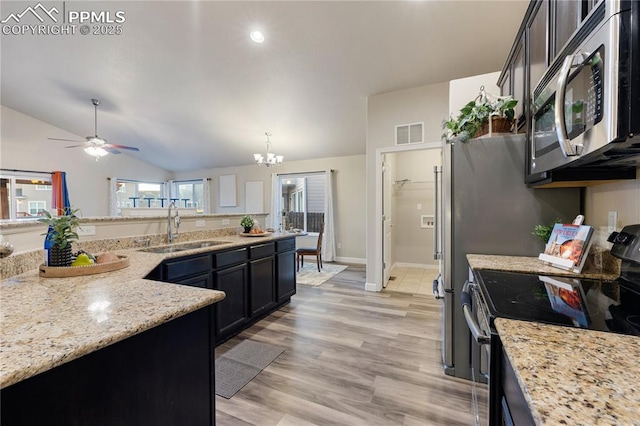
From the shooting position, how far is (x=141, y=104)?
459 cm

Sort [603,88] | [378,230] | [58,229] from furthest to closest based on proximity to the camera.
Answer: [378,230], [58,229], [603,88]

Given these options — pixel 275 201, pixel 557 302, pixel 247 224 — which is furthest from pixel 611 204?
pixel 275 201

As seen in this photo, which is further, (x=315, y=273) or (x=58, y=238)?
(x=315, y=273)

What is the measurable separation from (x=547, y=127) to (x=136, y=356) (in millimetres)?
1932

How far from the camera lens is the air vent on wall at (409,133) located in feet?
11.9

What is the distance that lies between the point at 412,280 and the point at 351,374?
9.34 feet

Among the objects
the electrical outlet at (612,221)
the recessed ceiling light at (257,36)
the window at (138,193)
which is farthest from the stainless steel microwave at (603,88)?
the window at (138,193)

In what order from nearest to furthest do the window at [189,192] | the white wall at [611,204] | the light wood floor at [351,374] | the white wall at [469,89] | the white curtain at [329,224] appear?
the white wall at [611,204] < the light wood floor at [351,374] < the white wall at [469,89] < the white curtain at [329,224] < the window at [189,192]

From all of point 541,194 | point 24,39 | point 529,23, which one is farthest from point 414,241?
point 24,39

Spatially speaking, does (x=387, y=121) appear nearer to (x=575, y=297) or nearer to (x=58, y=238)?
(x=575, y=297)

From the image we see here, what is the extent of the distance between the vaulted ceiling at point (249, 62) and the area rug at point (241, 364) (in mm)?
3128

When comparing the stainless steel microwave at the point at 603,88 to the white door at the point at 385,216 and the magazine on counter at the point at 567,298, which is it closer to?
the magazine on counter at the point at 567,298

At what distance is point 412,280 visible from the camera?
453 cm

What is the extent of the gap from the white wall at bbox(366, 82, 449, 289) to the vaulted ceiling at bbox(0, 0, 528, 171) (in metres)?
0.16
